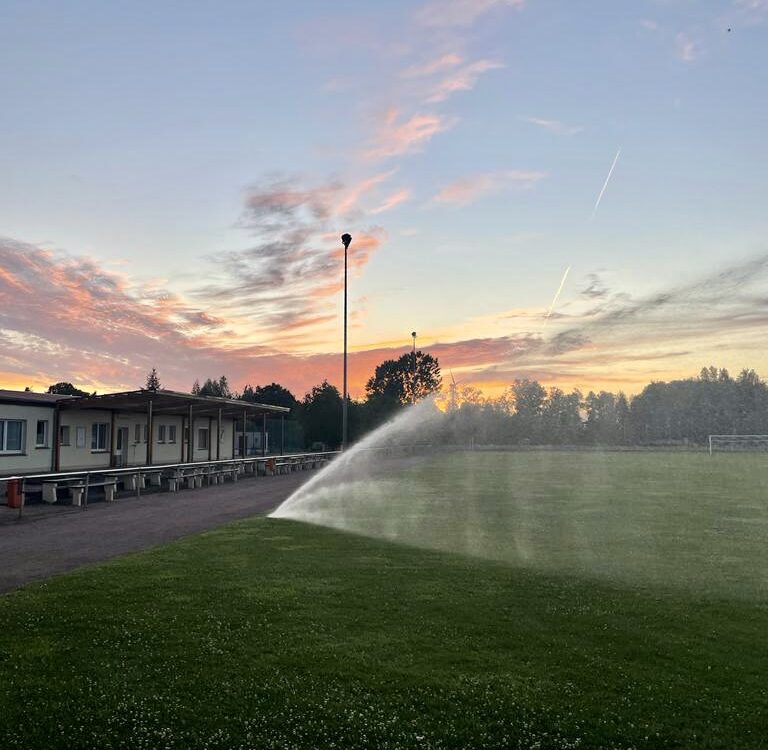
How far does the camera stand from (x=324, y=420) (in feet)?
252

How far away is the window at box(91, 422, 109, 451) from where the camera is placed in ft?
132

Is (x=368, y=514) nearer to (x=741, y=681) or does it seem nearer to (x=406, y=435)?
(x=741, y=681)

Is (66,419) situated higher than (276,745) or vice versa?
(66,419)

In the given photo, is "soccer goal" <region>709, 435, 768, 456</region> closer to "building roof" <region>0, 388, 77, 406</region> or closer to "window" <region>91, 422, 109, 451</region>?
"window" <region>91, 422, 109, 451</region>

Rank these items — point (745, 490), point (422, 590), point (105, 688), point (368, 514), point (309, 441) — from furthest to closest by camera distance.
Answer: point (309, 441), point (745, 490), point (368, 514), point (422, 590), point (105, 688)

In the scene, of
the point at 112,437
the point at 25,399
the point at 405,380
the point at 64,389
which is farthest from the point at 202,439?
the point at 405,380

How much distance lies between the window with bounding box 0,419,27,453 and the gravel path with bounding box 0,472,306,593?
953 centimetres

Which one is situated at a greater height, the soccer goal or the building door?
the building door

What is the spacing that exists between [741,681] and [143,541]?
1379 centimetres

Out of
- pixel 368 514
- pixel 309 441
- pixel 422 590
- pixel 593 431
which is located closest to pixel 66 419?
pixel 368 514

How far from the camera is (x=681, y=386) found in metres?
152

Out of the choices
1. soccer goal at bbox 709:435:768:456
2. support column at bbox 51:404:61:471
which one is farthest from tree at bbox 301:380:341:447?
soccer goal at bbox 709:435:768:456

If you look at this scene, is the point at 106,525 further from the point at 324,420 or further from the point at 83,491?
the point at 324,420

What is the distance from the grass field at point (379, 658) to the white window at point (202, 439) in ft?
133
